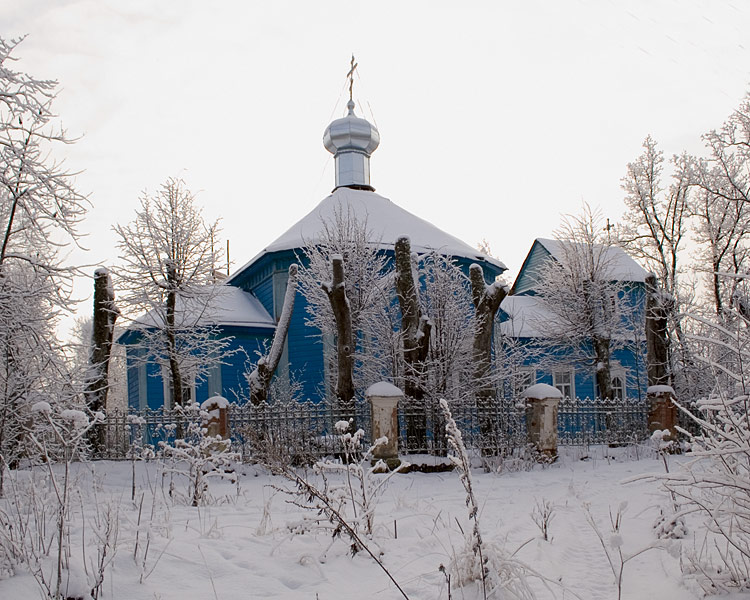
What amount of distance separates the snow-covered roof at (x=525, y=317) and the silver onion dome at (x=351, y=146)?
6590 mm

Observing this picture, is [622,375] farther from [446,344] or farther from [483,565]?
[483,565]

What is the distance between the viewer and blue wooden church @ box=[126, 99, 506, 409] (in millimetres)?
19219

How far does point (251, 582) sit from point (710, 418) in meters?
2.80

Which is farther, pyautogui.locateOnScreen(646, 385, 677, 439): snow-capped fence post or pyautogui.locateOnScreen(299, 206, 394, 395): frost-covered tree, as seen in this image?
pyautogui.locateOnScreen(299, 206, 394, 395): frost-covered tree

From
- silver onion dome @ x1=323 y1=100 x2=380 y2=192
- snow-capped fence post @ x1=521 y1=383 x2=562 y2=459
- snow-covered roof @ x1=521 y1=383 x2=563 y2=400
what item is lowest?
snow-capped fence post @ x1=521 y1=383 x2=562 y2=459

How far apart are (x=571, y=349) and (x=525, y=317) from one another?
6.54ft

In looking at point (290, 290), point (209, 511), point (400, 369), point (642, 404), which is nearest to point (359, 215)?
point (290, 290)

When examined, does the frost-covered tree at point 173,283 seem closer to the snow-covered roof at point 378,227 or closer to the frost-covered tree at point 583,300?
the snow-covered roof at point 378,227

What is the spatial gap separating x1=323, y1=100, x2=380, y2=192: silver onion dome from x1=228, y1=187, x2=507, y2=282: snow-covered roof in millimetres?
1247

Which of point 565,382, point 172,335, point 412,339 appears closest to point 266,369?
point 412,339

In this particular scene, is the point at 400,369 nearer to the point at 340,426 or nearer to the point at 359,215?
the point at 359,215

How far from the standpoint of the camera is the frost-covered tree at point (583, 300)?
21281 mm

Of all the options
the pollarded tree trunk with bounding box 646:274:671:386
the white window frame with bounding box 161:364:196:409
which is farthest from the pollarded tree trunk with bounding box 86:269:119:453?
the pollarded tree trunk with bounding box 646:274:671:386

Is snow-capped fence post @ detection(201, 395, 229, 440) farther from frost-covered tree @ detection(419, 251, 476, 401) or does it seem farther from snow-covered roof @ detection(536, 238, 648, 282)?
snow-covered roof @ detection(536, 238, 648, 282)
